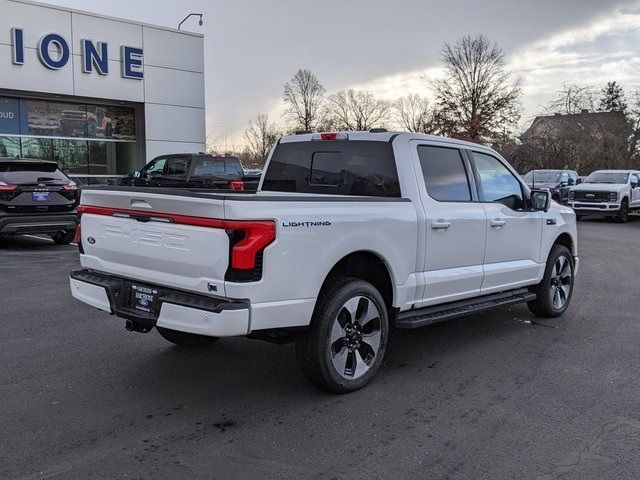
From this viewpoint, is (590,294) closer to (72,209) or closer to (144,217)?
(144,217)

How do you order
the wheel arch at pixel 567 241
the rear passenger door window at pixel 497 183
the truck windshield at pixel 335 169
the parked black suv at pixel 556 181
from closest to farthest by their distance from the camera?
the truck windshield at pixel 335 169, the rear passenger door window at pixel 497 183, the wheel arch at pixel 567 241, the parked black suv at pixel 556 181

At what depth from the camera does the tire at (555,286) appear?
22.1ft

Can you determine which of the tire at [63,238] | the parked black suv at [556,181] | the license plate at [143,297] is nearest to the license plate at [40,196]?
the tire at [63,238]

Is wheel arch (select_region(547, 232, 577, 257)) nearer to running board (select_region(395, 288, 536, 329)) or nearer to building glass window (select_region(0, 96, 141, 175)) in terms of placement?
running board (select_region(395, 288, 536, 329))

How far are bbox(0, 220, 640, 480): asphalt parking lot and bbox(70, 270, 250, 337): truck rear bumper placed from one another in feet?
2.12

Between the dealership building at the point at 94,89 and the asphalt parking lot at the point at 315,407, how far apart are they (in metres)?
15.3

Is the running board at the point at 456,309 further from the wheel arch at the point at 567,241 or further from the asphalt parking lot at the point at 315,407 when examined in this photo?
the wheel arch at the point at 567,241

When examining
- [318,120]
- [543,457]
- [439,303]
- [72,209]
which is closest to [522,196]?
[439,303]

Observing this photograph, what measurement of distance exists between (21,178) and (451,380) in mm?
9210

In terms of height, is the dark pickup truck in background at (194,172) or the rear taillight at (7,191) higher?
the dark pickup truck in background at (194,172)

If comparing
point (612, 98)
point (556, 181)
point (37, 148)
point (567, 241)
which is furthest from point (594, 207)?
point (612, 98)

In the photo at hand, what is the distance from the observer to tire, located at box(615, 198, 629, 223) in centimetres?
2158

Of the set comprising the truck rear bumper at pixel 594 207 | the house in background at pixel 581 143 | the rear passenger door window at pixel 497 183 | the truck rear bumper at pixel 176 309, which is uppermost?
the house in background at pixel 581 143

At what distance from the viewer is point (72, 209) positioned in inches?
463
